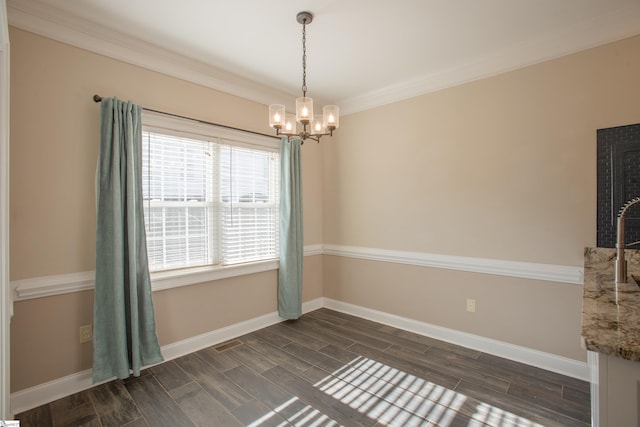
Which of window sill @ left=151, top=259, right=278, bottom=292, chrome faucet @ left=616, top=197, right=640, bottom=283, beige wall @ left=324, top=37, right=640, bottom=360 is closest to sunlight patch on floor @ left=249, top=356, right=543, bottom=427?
beige wall @ left=324, top=37, right=640, bottom=360

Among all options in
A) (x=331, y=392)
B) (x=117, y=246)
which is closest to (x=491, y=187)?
(x=331, y=392)

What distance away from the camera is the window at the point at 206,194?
275 cm

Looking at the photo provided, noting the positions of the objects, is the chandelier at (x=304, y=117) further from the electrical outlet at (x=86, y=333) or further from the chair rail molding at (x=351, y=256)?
the electrical outlet at (x=86, y=333)

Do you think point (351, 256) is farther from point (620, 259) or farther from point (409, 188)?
point (620, 259)

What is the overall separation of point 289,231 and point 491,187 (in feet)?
7.07

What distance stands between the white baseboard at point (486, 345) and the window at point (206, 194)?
1.52 metres

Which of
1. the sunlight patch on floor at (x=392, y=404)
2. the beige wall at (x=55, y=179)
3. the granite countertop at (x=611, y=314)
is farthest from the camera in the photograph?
the beige wall at (x=55, y=179)

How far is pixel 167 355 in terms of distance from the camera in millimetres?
2791

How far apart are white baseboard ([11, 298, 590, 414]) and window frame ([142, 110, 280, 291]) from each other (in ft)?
1.86

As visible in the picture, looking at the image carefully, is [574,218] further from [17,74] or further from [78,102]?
[17,74]

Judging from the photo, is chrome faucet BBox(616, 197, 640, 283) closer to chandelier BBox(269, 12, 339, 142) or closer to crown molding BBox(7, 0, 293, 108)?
chandelier BBox(269, 12, 339, 142)

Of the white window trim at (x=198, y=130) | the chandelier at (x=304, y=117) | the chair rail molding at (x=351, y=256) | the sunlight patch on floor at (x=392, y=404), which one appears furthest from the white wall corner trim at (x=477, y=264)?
the chandelier at (x=304, y=117)

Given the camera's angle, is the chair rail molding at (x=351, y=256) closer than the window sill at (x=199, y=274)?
Yes

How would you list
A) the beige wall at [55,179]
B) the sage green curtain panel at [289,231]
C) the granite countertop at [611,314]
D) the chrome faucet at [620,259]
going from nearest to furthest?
the granite countertop at [611,314], the chrome faucet at [620,259], the beige wall at [55,179], the sage green curtain panel at [289,231]
